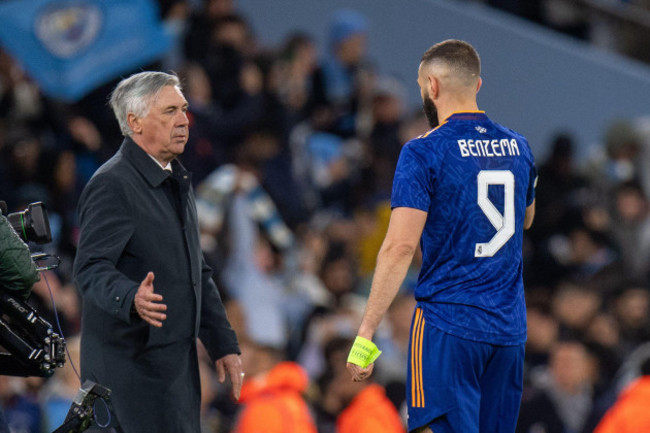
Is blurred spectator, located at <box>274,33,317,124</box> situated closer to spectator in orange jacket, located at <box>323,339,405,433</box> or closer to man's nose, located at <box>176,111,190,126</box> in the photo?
spectator in orange jacket, located at <box>323,339,405,433</box>

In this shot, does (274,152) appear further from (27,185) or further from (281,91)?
(27,185)

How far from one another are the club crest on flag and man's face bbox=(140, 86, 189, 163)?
4098 millimetres

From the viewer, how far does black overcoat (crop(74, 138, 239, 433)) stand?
4.58 metres

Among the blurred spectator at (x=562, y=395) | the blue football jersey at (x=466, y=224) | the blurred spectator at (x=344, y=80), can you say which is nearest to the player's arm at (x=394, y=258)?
the blue football jersey at (x=466, y=224)

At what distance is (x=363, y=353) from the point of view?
426 centimetres

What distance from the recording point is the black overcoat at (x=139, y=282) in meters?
4.58

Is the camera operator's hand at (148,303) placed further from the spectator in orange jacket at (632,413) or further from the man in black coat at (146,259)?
the spectator in orange jacket at (632,413)

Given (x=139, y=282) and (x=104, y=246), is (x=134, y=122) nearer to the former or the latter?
(x=104, y=246)

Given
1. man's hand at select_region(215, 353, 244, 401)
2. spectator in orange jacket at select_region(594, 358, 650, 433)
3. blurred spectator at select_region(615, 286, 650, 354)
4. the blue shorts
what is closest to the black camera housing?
man's hand at select_region(215, 353, 244, 401)

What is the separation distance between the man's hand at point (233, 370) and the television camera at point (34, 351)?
1.96 ft

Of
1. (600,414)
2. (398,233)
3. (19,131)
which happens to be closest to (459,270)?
(398,233)

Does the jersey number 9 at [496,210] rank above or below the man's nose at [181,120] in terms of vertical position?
below

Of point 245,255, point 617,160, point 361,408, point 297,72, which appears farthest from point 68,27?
point 617,160

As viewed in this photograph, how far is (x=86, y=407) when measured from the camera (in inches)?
173
